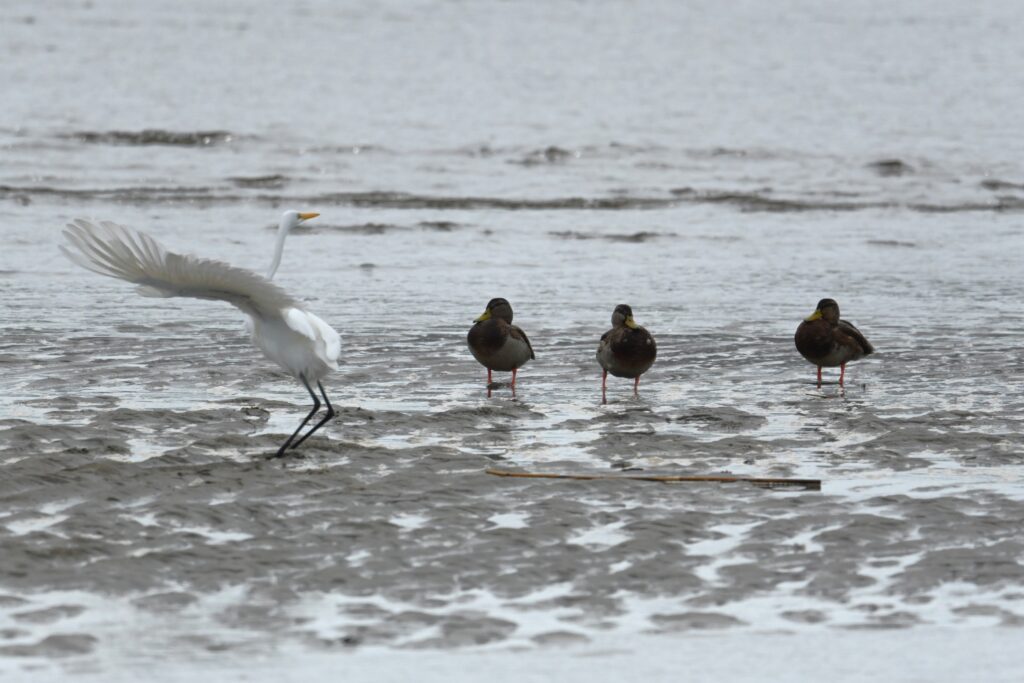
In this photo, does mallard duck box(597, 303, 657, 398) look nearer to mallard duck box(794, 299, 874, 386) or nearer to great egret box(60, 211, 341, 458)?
mallard duck box(794, 299, 874, 386)

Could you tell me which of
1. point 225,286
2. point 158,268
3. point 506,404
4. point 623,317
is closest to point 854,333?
point 623,317

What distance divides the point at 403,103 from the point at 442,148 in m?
8.72

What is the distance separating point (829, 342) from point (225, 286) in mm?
4715

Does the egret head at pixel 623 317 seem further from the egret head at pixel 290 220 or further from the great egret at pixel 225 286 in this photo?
the great egret at pixel 225 286

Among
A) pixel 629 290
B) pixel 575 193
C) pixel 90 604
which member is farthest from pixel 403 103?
pixel 90 604

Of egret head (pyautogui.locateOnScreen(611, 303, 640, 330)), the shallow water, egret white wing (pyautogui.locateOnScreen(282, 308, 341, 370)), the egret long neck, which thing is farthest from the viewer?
egret head (pyautogui.locateOnScreen(611, 303, 640, 330))

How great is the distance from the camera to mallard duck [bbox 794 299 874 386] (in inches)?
450

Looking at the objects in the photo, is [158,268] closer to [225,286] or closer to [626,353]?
[225,286]

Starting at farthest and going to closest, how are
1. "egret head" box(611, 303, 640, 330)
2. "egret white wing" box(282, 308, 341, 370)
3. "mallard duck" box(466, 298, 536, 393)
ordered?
"egret head" box(611, 303, 640, 330)
"mallard duck" box(466, 298, 536, 393)
"egret white wing" box(282, 308, 341, 370)

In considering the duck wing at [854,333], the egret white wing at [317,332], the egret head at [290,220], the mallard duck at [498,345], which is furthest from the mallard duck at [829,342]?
the egret white wing at [317,332]

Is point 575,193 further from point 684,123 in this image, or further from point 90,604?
point 90,604

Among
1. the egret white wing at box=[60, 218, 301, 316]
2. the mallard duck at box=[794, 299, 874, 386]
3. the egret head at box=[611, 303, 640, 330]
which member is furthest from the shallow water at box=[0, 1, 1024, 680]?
the egret white wing at box=[60, 218, 301, 316]

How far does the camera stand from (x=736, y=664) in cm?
570

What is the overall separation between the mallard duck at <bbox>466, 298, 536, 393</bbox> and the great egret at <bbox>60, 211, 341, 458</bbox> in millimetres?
1807
